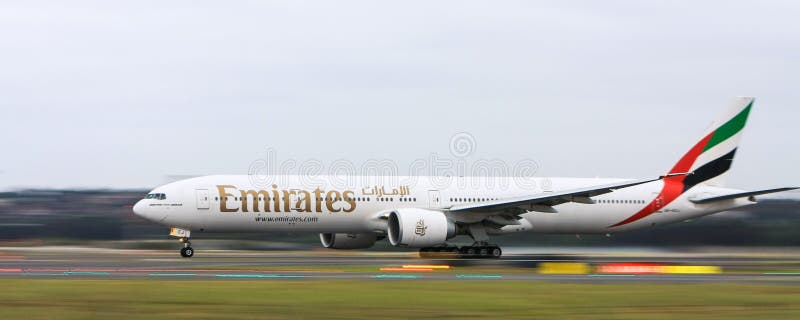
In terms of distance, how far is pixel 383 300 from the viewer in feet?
66.4

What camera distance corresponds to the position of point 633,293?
22.4 meters

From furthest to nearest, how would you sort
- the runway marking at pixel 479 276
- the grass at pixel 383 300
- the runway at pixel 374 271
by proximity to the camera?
the runway marking at pixel 479 276
the runway at pixel 374 271
the grass at pixel 383 300

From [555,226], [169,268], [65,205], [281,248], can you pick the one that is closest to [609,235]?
[555,226]

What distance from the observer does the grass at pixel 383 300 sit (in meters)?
18.1

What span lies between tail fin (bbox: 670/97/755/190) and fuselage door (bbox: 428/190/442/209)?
11.0 meters

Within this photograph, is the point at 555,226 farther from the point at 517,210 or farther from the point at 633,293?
the point at 633,293

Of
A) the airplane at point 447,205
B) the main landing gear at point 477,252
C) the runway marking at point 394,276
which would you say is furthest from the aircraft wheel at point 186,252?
the runway marking at point 394,276

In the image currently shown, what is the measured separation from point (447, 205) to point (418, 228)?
12.9 feet

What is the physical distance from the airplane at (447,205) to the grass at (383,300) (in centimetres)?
1508

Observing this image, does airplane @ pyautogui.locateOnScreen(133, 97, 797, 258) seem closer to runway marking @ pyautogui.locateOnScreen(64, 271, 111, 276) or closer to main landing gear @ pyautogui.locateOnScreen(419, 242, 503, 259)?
main landing gear @ pyautogui.locateOnScreen(419, 242, 503, 259)

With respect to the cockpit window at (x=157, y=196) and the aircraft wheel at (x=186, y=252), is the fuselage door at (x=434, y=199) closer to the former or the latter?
the aircraft wheel at (x=186, y=252)

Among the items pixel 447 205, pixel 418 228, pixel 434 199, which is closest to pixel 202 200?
pixel 418 228

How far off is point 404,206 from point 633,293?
2039 centimetres

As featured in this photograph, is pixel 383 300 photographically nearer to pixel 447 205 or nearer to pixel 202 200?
pixel 202 200
